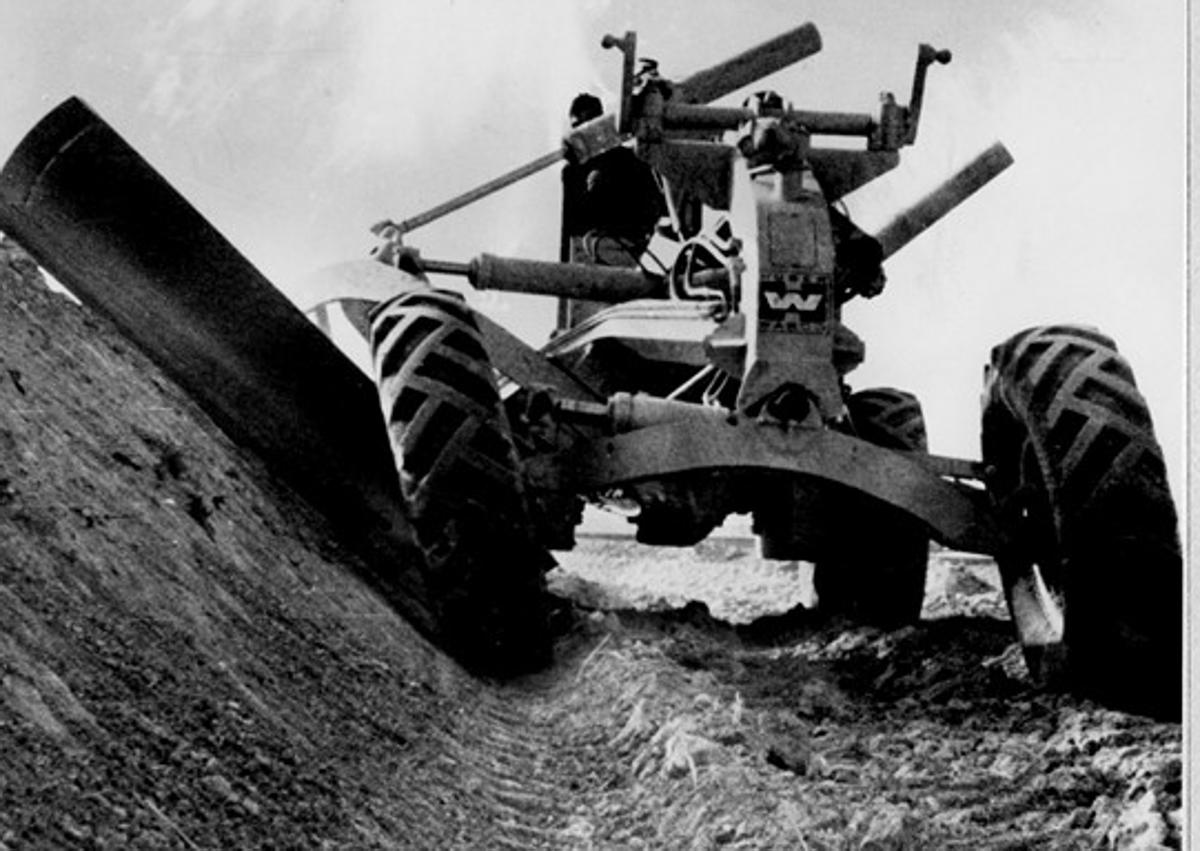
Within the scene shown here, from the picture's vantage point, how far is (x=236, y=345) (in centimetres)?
604

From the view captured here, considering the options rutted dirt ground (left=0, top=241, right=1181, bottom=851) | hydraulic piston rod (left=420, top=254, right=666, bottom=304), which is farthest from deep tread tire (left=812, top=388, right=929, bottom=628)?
hydraulic piston rod (left=420, top=254, right=666, bottom=304)

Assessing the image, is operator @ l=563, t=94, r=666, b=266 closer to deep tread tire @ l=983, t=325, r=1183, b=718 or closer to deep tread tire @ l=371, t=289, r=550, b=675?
deep tread tire @ l=371, t=289, r=550, b=675

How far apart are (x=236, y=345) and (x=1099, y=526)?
3.15m

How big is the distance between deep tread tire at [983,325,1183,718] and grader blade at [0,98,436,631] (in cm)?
219

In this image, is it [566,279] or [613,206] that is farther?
[613,206]

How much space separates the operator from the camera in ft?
25.7

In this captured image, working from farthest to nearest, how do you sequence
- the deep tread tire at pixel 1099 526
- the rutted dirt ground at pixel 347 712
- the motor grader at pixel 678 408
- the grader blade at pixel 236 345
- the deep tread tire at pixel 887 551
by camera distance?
1. the deep tread tire at pixel 887 551
2. the grader blade at pixel 236 345
3. the motor grader at pixel 678 408
4. the deep tread tire at pixel 1099 526
5. the rutted dirt ground at pixel 347 712

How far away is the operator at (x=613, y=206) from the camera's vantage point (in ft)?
25.7

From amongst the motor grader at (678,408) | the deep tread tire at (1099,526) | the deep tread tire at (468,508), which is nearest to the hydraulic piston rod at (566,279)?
the motor grader at (678,408)

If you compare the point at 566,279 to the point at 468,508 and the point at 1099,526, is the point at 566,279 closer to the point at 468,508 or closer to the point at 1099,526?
the point at 468,508

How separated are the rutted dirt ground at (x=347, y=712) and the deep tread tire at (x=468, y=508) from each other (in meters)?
0.15

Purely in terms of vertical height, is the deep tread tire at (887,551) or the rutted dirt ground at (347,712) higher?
the deep tread tire at (887,551)

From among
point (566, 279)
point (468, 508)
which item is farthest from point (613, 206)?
point (468, 508)

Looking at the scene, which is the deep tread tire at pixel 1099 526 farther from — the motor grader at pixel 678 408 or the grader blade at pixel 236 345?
the grader blade at pixel 236 345
